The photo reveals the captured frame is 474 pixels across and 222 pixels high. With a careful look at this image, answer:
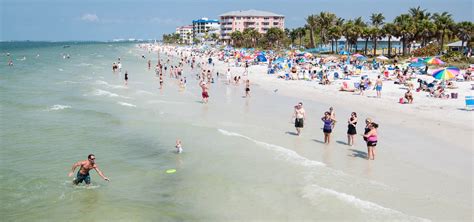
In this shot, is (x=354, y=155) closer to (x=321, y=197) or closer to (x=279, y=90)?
(x=321, y=197)

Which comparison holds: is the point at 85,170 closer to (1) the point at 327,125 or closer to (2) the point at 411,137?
(1) the point at 327,125

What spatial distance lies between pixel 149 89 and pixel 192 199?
75.6 ft

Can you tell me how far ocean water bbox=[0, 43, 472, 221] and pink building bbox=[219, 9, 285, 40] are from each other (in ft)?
406

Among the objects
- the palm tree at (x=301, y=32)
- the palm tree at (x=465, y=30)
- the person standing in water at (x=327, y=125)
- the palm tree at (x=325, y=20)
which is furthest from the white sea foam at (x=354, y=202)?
the palm tree at (x=301, y=32)

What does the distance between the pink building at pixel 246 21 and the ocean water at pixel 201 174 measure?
124m

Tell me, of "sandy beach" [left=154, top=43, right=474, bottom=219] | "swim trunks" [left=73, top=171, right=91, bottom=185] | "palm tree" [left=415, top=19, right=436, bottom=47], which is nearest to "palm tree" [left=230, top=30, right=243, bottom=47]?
"palm tree" [left=415, top=19, right=436, bottom=47]

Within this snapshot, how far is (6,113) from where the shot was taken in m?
21.9

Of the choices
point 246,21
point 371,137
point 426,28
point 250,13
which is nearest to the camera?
point 371,137

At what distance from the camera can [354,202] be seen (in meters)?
9.24

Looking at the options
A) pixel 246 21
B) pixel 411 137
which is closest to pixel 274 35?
pixel 246 21

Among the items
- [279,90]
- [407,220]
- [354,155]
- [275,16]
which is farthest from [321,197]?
[275,16]

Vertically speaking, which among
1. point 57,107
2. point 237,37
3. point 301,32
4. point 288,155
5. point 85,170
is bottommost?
point 288,155

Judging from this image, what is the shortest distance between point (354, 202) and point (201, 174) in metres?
4.26

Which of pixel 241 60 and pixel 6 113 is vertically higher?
pixel 241 60
